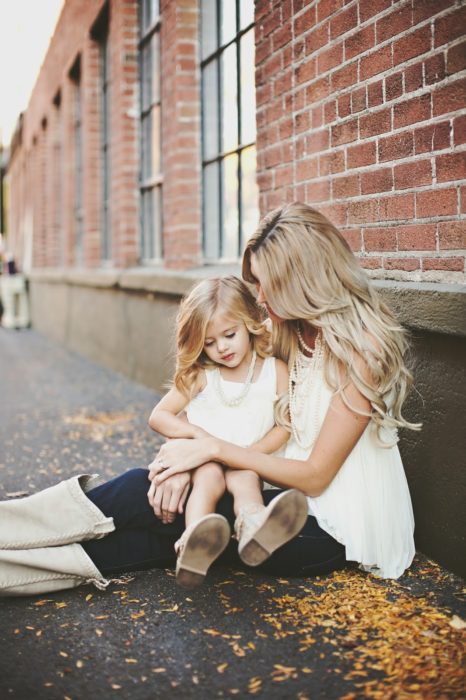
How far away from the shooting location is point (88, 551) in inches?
119

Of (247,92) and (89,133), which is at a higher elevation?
(89,133)

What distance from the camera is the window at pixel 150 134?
310 inches

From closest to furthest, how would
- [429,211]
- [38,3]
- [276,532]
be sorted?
[276,532]
[429,211]
[38,3]

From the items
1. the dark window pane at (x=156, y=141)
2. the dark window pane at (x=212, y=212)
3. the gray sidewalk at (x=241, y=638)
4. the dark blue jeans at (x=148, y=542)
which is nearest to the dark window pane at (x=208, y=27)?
the dark window pane at (x=212, y=212)

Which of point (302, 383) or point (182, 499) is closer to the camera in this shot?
point (182, 499)

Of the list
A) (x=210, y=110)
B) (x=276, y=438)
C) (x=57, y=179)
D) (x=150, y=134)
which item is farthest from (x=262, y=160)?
(x=57, y=179)

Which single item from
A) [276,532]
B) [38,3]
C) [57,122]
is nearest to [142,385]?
[276,532]

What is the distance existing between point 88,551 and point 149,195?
19.0 feet

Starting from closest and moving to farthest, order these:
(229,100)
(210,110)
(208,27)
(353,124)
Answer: (353,124) < (229,100) < (208,27) < (210,110)

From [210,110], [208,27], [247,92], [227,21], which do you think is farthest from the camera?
[210,110]

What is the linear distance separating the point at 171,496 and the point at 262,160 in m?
2.32

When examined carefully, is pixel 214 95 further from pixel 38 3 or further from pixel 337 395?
pixel 38 3

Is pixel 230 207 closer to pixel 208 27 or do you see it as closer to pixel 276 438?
pixel 208 27

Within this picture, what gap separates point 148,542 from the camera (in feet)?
10.2
